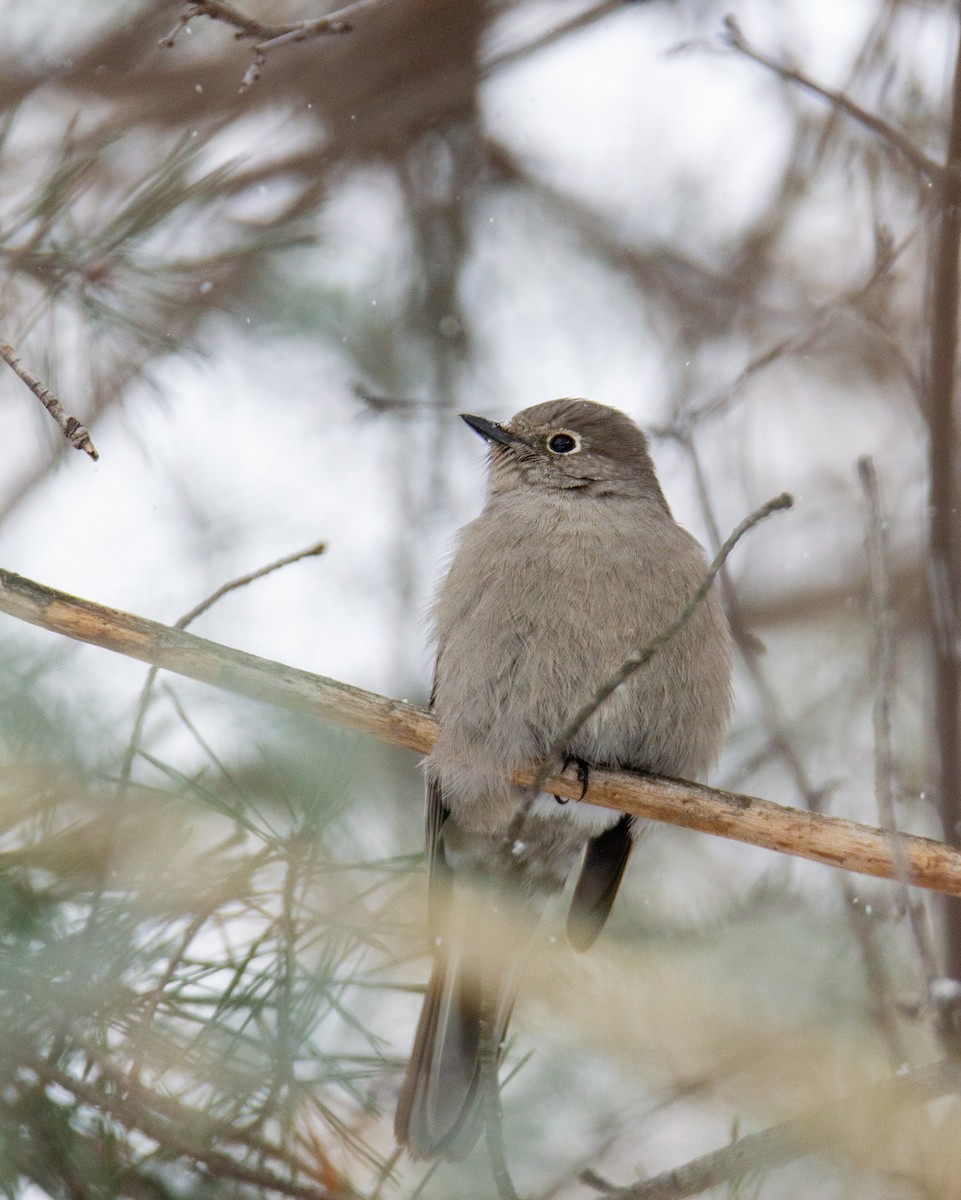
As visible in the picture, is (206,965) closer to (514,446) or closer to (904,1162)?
(904,1162)

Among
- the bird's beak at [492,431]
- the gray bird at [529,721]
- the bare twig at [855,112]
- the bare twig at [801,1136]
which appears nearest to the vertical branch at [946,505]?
the bare twig at [855,112]

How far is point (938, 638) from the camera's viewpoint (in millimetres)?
4215

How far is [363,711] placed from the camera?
3.72 meters

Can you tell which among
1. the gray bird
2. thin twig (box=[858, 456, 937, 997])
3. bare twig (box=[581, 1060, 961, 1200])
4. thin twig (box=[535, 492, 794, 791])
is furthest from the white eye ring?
bare twig (box=[581, 1060, 961, 1200])

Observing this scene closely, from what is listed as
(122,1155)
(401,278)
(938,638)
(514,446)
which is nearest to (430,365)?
(401,278)

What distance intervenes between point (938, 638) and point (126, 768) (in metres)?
2.60

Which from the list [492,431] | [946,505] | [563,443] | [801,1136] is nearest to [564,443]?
[563,443]

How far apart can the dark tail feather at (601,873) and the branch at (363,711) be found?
94 centimetres

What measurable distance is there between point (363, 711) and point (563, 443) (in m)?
1.95

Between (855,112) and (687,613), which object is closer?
(687,613)

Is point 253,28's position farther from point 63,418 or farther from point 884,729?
point 884,729

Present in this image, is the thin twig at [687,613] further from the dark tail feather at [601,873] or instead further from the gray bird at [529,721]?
the dark tail feather at [601,873]

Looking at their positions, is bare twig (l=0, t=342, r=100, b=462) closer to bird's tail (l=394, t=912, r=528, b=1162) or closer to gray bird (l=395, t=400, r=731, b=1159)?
gray bird (l=395, t=400, r=731, b=1159)

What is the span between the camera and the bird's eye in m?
5.25
